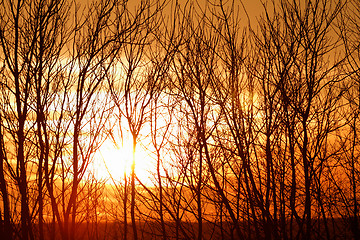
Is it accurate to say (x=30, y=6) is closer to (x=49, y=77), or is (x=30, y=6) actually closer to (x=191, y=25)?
(x=49, y=77)

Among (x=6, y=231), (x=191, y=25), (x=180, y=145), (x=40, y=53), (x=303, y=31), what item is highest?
(x=191, y=25)

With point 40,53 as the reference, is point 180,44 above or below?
above

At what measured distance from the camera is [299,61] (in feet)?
15.8

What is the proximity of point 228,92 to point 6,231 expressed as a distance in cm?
302

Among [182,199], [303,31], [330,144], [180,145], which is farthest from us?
[330,144]

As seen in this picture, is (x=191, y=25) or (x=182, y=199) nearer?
(x=191, y=25)

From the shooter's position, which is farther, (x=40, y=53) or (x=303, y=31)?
(x=303, y=31)

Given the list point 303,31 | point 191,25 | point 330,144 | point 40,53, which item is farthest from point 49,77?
point 330,144

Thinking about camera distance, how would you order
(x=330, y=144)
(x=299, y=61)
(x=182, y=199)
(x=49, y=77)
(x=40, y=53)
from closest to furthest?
(x=40, y=53), (x=49, y=77), (x=299, y=61), (x=182, y=199), (x=330, y=144)

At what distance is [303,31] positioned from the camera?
4.50 metres

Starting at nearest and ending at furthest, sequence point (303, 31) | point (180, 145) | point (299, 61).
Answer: point (303, 31) < point (299, 61) < point (180, 145)

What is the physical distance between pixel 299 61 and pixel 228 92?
40.1 inches

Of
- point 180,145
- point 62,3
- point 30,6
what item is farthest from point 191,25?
point 180,145

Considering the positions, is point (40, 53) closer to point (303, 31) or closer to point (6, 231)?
point (6, 231)
